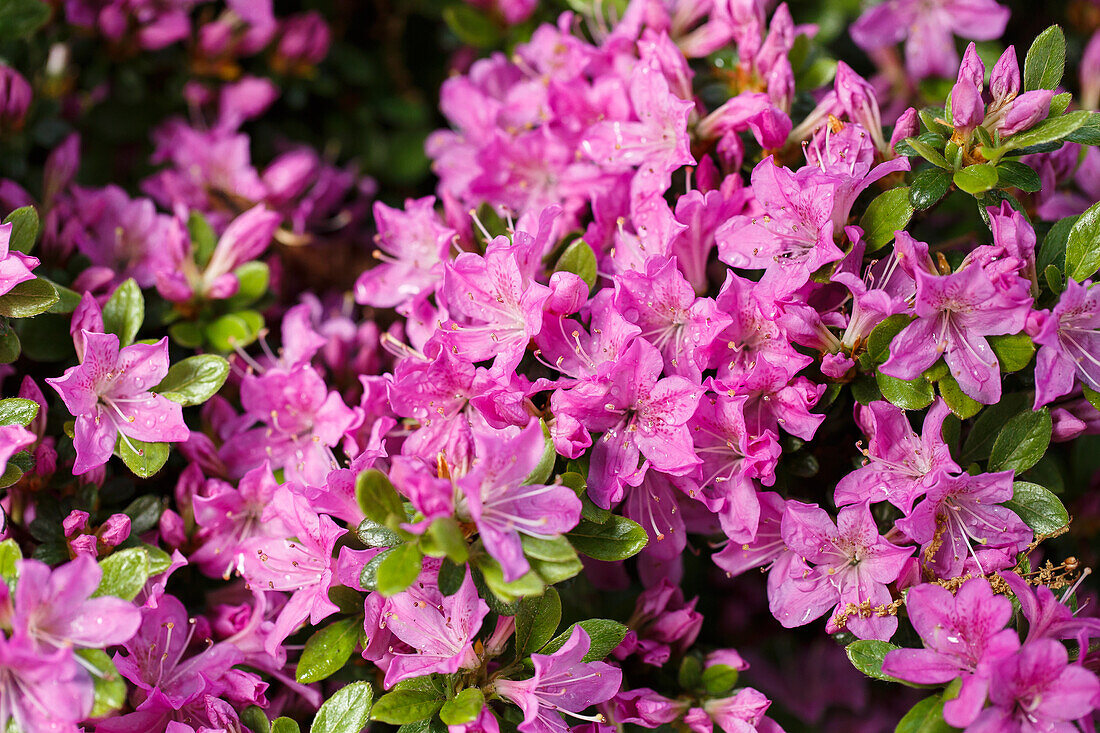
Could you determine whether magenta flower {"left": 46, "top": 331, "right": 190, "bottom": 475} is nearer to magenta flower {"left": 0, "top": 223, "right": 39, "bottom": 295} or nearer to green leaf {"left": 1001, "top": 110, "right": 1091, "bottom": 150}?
magenta flower {"left": 0, "top": 223, "right": 39, "bottom": 295}

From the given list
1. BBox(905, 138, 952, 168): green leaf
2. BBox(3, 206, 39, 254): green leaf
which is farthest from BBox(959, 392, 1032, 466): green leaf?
BBox(3, 206, 39, 254): green leaf

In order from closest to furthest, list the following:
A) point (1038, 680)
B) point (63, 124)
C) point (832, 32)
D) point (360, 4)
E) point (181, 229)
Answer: point (1038, 680) → point (181, 229) → point (63, 124) → point (832, 32) → point (360, 4)

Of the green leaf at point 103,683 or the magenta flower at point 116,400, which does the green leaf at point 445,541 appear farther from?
the magenta flower at point 116,400

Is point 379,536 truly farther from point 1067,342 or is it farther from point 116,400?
point 1067,342

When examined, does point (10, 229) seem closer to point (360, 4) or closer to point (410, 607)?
point (410, 607)

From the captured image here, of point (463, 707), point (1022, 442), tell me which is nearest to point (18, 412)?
point (463, 707)

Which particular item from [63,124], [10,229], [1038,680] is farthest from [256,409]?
[1038,680]

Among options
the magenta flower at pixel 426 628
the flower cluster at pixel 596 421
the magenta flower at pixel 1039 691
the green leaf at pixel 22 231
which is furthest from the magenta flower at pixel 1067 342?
the green leaf at pixel 22 231
